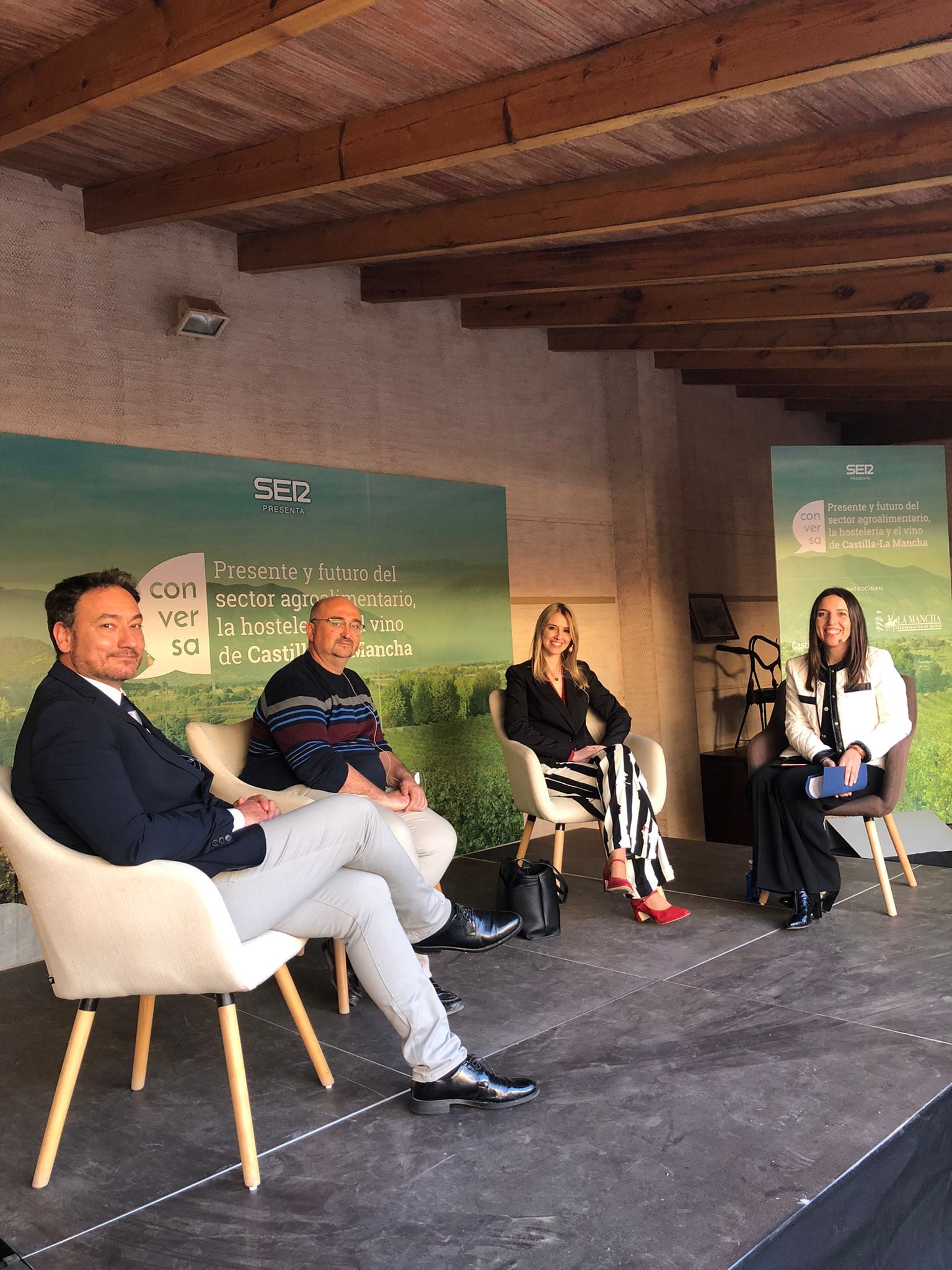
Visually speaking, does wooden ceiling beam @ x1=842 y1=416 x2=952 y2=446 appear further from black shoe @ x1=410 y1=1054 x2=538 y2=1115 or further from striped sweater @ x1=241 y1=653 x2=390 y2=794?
black shoe @ x1=410 y1=1054 x2=538 y2=1115

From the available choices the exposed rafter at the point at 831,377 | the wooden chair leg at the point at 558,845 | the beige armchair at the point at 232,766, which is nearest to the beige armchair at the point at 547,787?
the wooden chair leg at the point at 558,845

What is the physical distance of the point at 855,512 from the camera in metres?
6.55

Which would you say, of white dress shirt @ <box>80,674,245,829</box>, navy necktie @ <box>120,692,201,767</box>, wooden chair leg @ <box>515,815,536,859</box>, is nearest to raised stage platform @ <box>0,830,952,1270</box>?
white dress shirt @ <box>80,674,245,829</box>

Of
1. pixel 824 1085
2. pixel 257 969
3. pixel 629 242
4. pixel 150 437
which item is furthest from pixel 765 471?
pixel 257 969

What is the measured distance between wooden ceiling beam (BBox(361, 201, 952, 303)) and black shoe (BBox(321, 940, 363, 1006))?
326 centimetres

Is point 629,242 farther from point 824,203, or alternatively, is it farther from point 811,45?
point 811,45

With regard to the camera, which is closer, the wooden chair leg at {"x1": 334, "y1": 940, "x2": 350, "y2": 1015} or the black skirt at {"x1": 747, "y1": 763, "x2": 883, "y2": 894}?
the wooden chair leg at {"x1": 334, "y1": 940, "x2": 350, "y2": 1015}

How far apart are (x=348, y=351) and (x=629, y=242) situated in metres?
1.55

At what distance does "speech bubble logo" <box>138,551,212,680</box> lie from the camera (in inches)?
180

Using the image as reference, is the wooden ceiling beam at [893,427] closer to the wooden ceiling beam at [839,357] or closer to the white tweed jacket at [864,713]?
the wooden ceiling beam at [839,357]

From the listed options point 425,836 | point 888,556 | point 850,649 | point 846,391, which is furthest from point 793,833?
point 846,391

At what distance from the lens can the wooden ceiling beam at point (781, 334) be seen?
236 inches

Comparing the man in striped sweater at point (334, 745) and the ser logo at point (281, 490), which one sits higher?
the ser logo at point (281, 490)

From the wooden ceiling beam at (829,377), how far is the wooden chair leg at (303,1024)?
20.0ft
